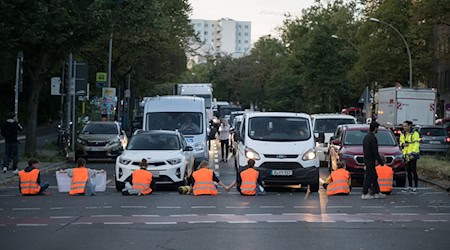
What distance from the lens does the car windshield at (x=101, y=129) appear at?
32.4m

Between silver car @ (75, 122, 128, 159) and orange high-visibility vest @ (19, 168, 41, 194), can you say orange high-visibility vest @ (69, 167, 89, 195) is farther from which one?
silver car @ (75, 122, 128, 159)

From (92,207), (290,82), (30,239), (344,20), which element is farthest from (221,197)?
(344,20)

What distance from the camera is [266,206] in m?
16.2

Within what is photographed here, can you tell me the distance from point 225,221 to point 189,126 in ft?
42.5

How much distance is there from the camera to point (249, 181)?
18.5m

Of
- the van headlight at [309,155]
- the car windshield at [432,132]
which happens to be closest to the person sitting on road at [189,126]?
→ the van headlight at [309,155]

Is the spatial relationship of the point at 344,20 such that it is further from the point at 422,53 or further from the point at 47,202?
the point at 47,202

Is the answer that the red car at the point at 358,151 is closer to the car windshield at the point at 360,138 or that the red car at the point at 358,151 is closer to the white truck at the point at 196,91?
the car windshield at the point at 360,138

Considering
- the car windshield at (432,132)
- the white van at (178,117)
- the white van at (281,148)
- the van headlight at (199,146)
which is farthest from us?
the car windshield at (432,132)

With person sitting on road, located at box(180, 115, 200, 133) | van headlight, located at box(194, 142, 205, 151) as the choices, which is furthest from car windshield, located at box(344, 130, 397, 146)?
person sitting on road, located at box(180, 115, 200, 133)

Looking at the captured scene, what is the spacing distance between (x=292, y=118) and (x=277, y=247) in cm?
1015

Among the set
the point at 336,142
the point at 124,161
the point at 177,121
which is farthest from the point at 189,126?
the point at 124,161

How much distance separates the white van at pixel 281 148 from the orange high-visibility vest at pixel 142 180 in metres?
2.44

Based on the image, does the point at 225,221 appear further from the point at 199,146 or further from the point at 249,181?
the point at 199,146
